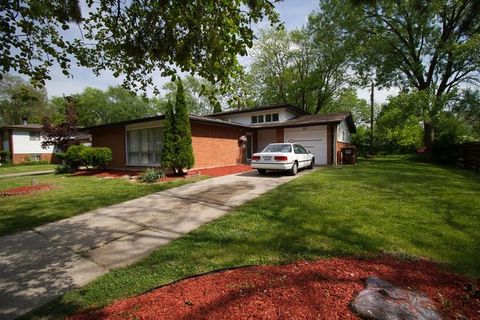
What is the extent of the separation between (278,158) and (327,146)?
6.88m

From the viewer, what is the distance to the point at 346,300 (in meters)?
2.35

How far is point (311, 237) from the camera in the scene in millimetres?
4371

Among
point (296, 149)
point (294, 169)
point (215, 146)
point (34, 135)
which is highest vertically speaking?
point (34, 135)

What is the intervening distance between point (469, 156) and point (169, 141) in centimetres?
1754

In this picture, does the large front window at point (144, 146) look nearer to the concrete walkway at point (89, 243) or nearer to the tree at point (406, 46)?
the concrete walkway at point (89, 243)

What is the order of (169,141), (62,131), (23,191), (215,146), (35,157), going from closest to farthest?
(23,191) → (169,141) → (215,146) → (62,131) → (35,157)

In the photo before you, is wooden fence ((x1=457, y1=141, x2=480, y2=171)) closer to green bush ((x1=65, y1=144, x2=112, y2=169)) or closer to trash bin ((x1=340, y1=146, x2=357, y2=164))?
trash bin ((x1=340, y1=146, x2=357, y2=164))

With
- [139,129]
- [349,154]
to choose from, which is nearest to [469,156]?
[349,154]

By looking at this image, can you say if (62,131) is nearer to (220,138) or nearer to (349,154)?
(220,138)

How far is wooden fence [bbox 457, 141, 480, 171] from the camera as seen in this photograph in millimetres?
14134

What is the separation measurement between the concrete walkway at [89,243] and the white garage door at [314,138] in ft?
35.0

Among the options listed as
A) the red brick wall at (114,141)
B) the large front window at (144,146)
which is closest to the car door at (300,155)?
the large front window at (144,146)

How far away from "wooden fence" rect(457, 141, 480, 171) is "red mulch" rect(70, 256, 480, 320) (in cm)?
1543

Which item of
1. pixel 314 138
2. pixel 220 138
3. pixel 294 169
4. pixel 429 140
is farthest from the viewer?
pixel 429 140
